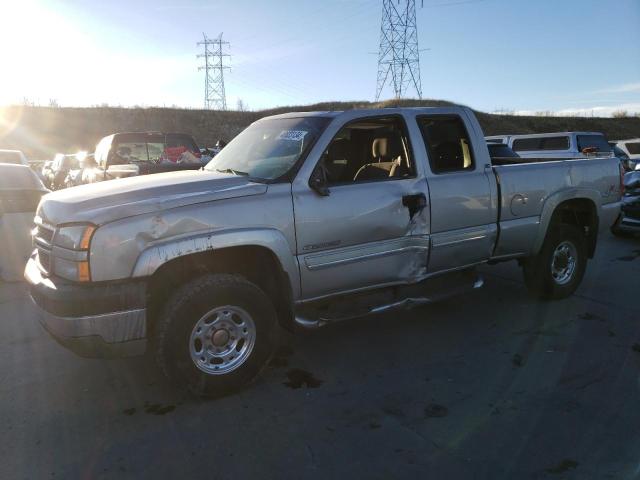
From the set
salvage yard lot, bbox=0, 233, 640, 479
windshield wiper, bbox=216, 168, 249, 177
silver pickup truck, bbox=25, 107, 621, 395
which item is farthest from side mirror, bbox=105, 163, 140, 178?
windshield wiper, bbox=216, 168, 249, 177

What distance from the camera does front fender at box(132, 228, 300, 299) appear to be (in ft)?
10.8

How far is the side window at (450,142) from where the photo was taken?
15.9 feet

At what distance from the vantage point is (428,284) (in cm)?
470

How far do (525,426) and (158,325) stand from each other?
2.42 meters

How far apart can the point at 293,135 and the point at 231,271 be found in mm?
1246

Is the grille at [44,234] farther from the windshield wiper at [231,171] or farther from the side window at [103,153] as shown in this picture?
the side window at [103,153]

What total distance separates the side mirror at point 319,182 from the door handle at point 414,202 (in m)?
0.73

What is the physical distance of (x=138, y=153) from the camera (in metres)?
11.6

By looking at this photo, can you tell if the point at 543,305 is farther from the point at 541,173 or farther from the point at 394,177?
the point at 394,177

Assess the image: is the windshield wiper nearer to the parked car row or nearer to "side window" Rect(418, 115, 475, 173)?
"side window" Rect(418, 115, 475, 173)

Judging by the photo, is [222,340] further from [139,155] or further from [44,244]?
[139,155]

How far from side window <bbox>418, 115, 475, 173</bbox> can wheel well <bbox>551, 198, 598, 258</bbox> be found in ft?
4.36

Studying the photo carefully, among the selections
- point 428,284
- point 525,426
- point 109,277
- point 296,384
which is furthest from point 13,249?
point 525,426

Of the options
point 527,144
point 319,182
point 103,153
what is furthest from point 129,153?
point 527,144
